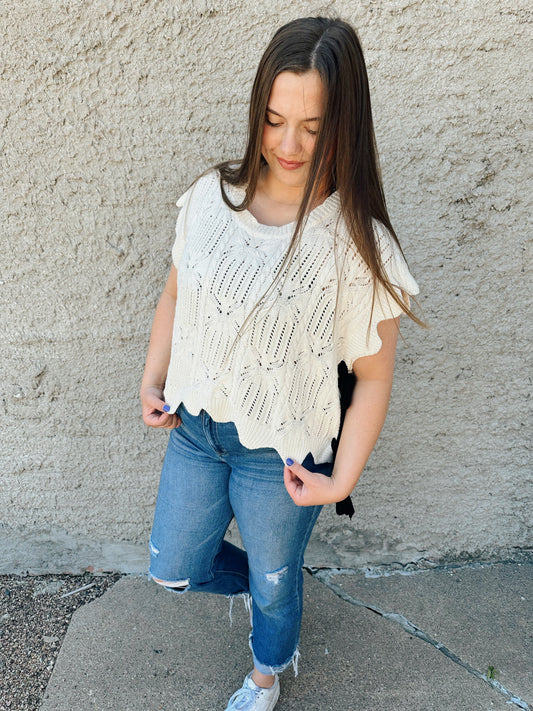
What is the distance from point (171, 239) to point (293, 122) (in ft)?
2.88

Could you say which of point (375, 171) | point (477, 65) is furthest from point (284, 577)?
point (477, 65)

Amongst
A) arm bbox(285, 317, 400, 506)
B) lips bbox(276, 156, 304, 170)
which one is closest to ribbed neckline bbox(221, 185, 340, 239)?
lips bbox(276, 156, 304, 170)

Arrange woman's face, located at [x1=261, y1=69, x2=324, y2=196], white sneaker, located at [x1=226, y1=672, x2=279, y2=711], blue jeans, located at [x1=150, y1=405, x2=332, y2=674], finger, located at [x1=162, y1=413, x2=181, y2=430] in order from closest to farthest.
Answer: woman's face, located at [x1=261, y1=69, x2=324, y2=196], blue jeans, located at [x1=150, y1=405, x2=332, y2=674], finger, located at [x1=162, y1=413, x2=181, y2=430], white sneaker, located at [x1=226, y1=672, x2=279, y2=711]

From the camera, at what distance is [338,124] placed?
1.27 metres

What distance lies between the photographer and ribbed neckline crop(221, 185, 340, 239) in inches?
54.8

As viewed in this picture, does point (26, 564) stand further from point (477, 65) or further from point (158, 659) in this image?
point (477, 65)

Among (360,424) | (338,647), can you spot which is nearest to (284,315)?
(360,424)

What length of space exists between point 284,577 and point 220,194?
1.01 meters

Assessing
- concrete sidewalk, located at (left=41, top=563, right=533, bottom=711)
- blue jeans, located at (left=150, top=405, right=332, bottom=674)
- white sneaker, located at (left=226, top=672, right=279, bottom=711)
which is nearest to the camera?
blue jeans, located at (left=150, top=405, right=332, bottom=674)

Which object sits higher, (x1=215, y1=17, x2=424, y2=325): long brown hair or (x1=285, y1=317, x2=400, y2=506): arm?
(x1=215, y1=17, x2=424, y2=325): long brown hair

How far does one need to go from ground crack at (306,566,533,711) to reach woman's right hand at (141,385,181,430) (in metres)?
1.15

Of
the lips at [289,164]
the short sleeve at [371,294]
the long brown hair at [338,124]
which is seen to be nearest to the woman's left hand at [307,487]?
the short sleeve at [371,294]

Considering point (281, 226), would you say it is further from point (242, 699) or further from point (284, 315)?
point (242, 699)

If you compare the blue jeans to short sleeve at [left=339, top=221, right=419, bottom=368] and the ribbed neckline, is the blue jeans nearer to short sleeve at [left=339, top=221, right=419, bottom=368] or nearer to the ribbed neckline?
short sleeve at [left=339, top=221, right=419, bottom=368]
